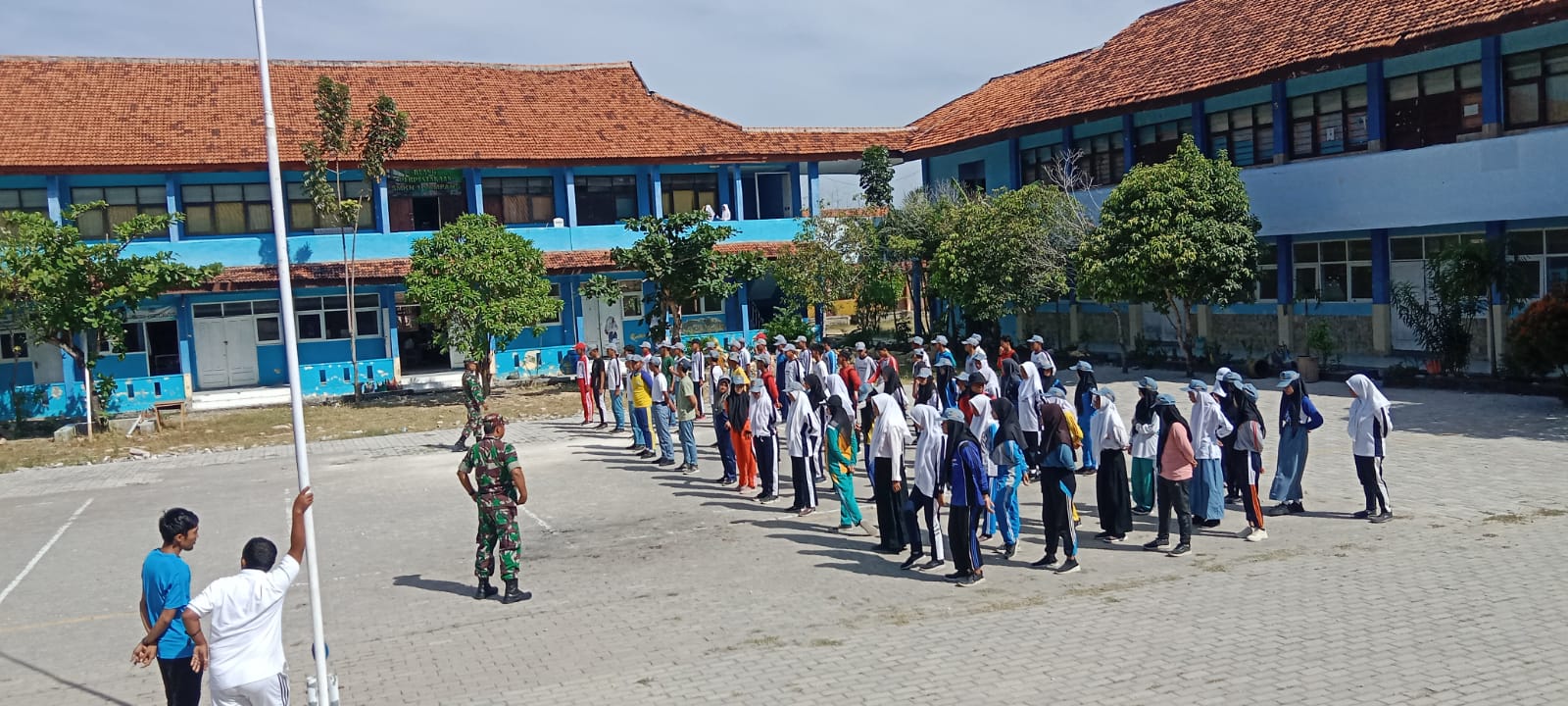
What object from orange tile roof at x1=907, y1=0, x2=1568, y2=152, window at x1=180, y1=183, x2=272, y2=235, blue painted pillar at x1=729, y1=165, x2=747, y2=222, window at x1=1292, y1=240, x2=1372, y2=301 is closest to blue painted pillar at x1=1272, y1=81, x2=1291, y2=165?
orange tile roof at x1=907, y1=0, x2=1568, y2=152

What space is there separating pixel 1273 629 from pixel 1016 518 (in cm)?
301

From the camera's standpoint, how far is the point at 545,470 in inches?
679

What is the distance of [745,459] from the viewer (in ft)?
48.0

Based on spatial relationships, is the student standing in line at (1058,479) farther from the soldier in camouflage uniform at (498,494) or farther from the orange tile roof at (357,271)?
the orange tile roof at (357,271)

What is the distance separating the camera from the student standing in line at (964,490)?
983cm

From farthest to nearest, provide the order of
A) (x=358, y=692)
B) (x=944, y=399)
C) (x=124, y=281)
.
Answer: (x=124, y=281) < (x=944, y=399) < (x=358, y=692)

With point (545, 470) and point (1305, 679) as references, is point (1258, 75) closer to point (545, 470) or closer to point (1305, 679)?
point (545, 470)

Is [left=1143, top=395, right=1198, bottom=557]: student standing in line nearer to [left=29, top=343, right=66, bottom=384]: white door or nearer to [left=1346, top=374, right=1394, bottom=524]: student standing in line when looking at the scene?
[left=1346, top=374, right=1394, bottom=524]: student standing in line

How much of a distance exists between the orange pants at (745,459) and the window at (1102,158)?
59.9ft

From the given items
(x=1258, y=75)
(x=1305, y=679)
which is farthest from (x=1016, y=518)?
(x=1258, y=75)

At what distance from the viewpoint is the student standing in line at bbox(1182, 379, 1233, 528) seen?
36.7 ft

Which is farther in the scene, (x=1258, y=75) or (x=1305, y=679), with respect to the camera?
(x=1258, y=75)

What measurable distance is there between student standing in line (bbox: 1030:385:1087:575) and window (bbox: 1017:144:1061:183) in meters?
22.1

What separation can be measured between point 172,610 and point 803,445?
25.0ft
